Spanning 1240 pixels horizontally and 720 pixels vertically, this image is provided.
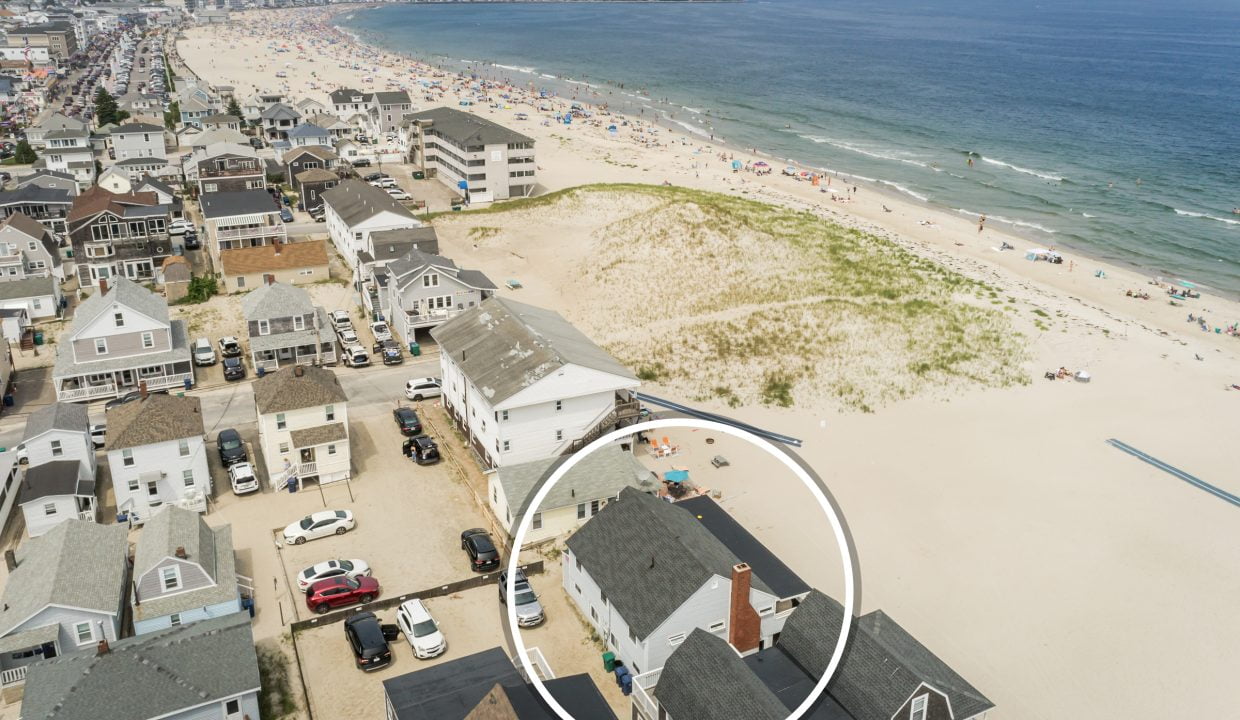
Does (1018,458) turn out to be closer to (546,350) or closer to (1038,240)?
(546,350)

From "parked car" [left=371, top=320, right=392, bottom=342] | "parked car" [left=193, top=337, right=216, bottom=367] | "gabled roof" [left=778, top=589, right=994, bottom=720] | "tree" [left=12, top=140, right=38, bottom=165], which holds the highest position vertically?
"gabled roof" [left=778, top=589, right=994, bottom=720]

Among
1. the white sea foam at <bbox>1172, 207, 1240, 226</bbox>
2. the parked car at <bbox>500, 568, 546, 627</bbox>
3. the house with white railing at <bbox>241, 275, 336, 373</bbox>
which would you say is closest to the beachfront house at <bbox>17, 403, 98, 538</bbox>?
the house with white railing at <bbox>241, 275, 336, 373</bbox>

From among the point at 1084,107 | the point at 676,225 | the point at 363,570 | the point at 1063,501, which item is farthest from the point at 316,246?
the point at 1084,107

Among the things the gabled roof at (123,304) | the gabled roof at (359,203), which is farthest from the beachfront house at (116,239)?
the gabled roof at (123,304)

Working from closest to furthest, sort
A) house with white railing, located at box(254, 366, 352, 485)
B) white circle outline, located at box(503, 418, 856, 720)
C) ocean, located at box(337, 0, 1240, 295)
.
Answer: white circle outline, located at box(503, 418, 856, 720) → house with white railing, located at box(254, 366, 352, 485) → ocean, located at box(337, 0, 1240, 295)

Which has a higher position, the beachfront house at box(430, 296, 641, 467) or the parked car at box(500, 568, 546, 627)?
the beachfront house at box(430, 296, 641, 467)

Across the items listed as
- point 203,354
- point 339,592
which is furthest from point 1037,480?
point 203,354

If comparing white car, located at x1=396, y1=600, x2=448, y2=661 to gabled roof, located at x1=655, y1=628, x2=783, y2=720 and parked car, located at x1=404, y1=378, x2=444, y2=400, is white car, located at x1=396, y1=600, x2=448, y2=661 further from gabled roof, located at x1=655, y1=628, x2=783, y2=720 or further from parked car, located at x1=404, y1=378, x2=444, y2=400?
parked car, located at x1=404, y1=378, x2=444, y2=400

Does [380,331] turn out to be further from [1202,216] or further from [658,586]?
[1202,216]
